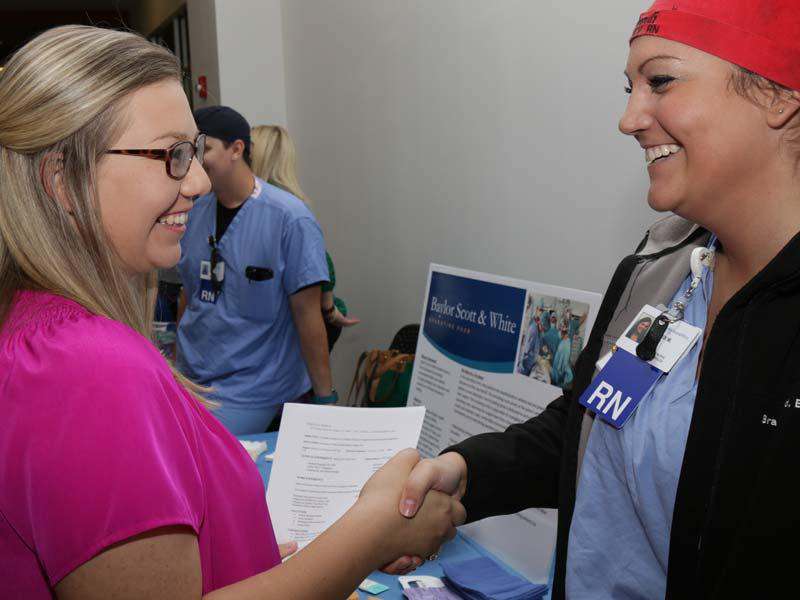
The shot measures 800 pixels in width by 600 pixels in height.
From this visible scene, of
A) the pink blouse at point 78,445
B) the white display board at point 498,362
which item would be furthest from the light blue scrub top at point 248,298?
the pink blouse at point 78,445

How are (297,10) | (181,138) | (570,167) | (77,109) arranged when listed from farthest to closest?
(297,10)
(570,167)
(181,138)
(77,109)

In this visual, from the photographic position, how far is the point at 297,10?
4453mm

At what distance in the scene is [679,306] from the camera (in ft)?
3.84

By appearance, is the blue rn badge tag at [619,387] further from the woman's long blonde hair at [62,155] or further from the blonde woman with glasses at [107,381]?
the woman's long blonde hair at [62,155]

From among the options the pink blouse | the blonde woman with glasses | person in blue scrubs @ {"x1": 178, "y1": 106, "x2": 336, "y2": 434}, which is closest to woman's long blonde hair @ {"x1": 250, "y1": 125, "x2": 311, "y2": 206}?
person in blue scrubs @ {"x1": 178, "y1": 106, "x2": 336, "y2": 434}

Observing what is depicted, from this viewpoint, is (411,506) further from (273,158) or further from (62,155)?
(273,158)

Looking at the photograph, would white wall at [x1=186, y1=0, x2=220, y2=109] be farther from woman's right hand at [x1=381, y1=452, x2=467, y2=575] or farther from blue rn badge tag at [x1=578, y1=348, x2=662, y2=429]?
blue rn badge tag at [x1=578, y1=348, x2=662, y2=429]

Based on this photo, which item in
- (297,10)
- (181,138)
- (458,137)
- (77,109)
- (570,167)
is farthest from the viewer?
(297,10)

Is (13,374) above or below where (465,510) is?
above

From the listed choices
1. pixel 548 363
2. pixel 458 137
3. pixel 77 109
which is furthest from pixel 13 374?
pixel 458 137

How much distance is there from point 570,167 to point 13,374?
1858 mm

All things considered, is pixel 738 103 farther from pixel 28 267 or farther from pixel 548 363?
pixel 28 267

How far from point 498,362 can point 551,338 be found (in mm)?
217

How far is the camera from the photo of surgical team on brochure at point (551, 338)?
5.29 feet
